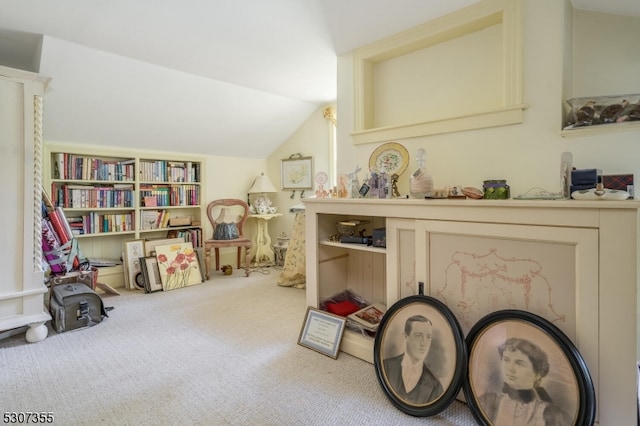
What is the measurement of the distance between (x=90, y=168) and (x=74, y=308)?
1.71 metres

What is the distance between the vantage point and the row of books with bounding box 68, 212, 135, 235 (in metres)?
3.41

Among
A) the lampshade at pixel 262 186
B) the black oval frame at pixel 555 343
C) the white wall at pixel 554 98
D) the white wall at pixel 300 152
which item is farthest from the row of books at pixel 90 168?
the black oval frame at pixel 555 343

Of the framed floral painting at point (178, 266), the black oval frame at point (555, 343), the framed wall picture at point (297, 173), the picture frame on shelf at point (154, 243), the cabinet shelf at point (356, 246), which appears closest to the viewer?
the black oval frame at point (555, 343)

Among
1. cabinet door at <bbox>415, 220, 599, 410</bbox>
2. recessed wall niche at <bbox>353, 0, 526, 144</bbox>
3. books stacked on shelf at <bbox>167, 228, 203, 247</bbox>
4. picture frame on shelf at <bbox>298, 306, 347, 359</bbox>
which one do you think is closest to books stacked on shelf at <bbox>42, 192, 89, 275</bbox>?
books stacked on shelf at <bbox>167, 228, 203, 247</bbox>

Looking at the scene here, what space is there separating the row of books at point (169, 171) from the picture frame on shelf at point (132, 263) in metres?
0.80

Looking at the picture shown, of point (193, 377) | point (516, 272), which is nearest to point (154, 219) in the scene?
point (193, 377)

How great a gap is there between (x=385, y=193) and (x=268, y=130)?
2764mm

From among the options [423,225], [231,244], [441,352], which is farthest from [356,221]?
[231,244]

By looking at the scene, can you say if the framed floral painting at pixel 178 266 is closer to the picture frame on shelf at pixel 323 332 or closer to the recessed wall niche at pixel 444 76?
the picture frame on shelf at pixel 323 332

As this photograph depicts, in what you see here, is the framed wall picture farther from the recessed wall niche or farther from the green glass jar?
the green glass jar

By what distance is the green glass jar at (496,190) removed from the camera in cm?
164

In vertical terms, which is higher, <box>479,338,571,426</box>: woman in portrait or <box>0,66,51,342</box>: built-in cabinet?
<box>0,66,51,342</box>: built-in cabinet

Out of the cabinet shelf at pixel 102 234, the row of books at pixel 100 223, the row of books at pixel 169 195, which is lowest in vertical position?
the cabinet shelf at pixel 102 234

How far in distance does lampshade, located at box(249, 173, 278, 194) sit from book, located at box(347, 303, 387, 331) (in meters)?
2.76
